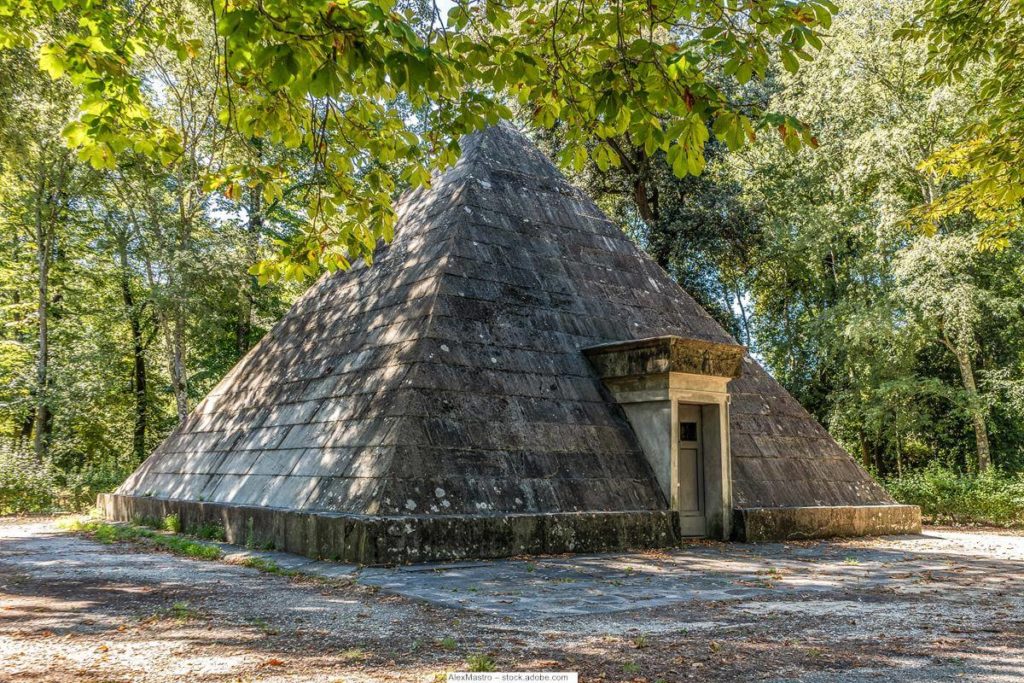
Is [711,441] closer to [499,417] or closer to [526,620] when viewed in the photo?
[499,417]

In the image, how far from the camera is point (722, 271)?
2666cm

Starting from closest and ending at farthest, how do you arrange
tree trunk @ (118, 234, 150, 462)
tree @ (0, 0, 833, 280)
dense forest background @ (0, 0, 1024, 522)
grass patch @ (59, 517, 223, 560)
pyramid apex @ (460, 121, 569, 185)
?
1. tree @ (0, 0, 833, 280)
2. grass patch @ (59, 517, 223, 560)
3. pyramid apex @ (460, 121, 569, 185)
4. dense forest background @ (0, 0, 1024, 522)
5. tree trunk @ (118, 234, 150, 462)

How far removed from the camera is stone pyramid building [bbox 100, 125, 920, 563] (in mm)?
8420

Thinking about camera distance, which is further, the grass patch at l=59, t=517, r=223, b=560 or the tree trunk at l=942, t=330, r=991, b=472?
the tree trunk at l=942, t=330, r=991, b=472

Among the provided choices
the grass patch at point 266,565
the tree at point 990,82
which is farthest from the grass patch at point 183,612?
the tree at point 990,82

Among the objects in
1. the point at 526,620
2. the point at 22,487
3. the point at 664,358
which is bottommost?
the point at 526,620

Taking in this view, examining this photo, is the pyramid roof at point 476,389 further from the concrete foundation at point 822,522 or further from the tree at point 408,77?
the tree at point 408,77

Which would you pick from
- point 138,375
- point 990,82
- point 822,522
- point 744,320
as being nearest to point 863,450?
point 744,320

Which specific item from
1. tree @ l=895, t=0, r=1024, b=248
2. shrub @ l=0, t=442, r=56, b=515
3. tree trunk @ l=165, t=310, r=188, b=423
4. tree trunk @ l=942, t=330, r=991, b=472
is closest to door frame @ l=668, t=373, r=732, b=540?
tree @ l=895, t=0, r=1024, b=248

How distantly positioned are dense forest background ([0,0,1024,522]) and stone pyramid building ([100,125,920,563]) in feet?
20.2

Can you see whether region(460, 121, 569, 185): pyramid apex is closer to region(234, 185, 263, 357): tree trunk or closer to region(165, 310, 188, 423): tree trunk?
region(234, 185, 263, 357): tree trunk

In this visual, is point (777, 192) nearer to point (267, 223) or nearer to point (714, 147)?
point (714, 147)

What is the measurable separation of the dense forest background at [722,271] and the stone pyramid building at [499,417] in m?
6.16

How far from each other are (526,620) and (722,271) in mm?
22931
